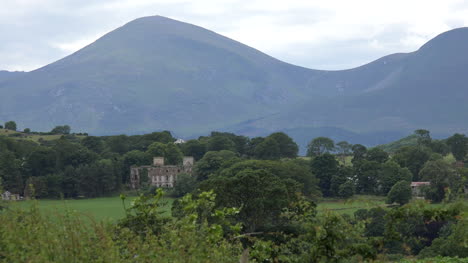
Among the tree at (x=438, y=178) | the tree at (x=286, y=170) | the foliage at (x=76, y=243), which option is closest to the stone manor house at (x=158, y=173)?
the tree at (x=286, y=170)

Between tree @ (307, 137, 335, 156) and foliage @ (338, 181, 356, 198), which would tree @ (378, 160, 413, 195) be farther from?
tree @ (307, 137, 335, 156)

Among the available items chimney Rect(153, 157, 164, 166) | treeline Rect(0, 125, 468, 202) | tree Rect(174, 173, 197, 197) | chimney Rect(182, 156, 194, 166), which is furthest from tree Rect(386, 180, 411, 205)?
chimney Rect(182, 156, 194, 166)

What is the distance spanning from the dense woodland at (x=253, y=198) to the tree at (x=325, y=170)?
13cm

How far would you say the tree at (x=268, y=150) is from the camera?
10107 centimetres

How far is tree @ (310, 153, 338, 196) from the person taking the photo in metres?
83.2

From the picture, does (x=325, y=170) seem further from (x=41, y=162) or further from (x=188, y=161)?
(x=41, y=162)

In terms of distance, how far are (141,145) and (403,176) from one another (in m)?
50.5

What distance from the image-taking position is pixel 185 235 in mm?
10766

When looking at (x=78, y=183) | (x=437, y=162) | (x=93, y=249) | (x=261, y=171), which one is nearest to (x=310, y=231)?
(x=93, y=249)

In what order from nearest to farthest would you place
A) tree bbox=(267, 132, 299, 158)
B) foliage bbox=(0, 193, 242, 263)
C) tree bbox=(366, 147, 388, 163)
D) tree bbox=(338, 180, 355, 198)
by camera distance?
1. foliage bbox=(0, 193, 242, 263)
2. tree bbox=(338, 180, 355, 198)
3. tree bbox=(366, 147, 388, 163)
4. tree bbox=(267, 132, 299, 158)

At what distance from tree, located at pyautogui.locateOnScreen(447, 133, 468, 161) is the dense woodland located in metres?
0.17

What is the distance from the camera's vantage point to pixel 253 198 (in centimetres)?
4450

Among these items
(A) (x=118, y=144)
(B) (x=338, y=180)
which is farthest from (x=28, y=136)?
(B) (x=338, y=180)

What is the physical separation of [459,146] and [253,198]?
67.5m
